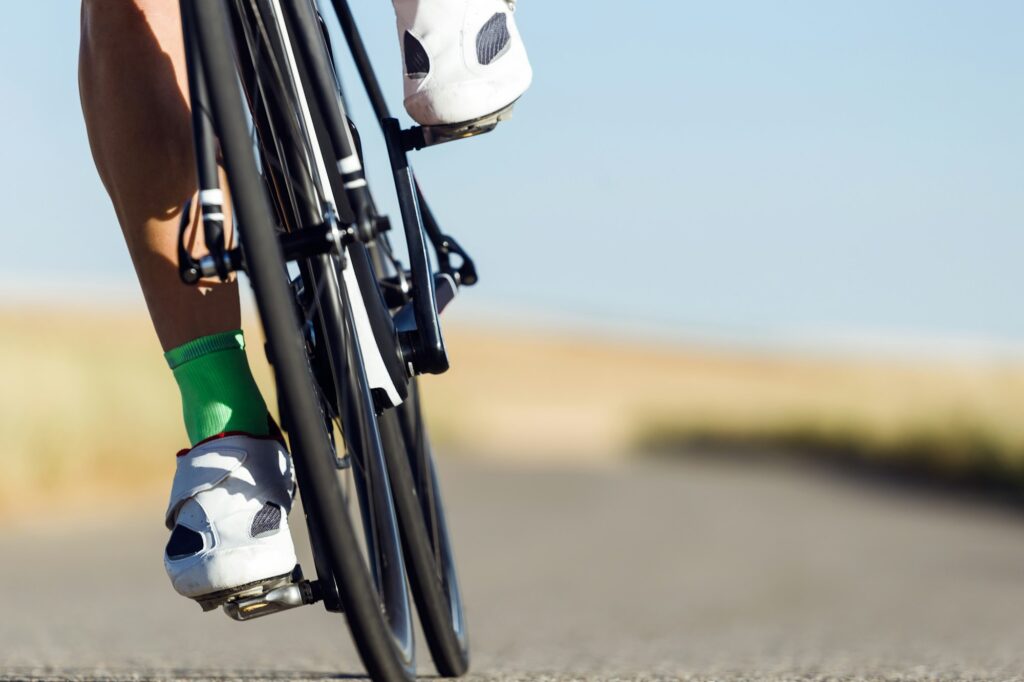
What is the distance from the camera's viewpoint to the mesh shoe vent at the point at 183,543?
1.54m

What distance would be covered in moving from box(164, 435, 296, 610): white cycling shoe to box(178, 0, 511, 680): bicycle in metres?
Answer: 0.04

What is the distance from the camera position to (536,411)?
2112 cm

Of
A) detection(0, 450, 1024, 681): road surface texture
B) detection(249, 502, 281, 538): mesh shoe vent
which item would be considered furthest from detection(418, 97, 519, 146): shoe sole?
detection(0, 450, 1024, 681): road surface texture

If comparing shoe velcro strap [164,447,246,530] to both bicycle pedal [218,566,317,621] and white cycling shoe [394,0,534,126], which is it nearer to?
bicycle pedal [218,566,317,621]

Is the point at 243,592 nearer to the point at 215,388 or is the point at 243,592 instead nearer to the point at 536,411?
the point at 215,388

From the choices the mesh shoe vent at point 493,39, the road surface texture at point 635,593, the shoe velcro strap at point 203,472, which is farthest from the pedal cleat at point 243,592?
the mesh shoe vent at point 493,39

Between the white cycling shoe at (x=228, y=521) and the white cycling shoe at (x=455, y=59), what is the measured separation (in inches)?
19.6

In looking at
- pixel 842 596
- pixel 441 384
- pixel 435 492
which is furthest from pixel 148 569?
pixel 441 384

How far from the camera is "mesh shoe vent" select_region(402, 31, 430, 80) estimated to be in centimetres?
172

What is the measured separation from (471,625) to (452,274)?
210 cm

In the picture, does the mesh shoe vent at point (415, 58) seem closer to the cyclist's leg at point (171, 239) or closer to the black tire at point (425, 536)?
the cyclist's leg at point (171, 239)

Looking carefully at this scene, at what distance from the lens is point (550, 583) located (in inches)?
222

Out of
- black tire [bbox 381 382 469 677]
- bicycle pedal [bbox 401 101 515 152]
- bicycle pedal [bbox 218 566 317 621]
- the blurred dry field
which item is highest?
bicycle pedal [bbox 401 101 515 152]

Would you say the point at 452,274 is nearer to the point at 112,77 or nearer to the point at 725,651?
the point at 112,77
